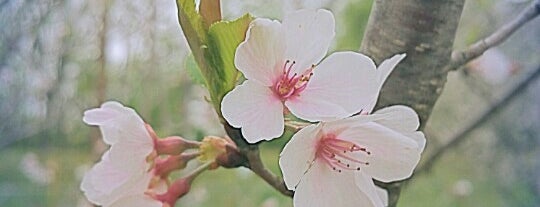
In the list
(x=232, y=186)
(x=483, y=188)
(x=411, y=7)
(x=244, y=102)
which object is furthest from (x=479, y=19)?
(x=244, y=102)

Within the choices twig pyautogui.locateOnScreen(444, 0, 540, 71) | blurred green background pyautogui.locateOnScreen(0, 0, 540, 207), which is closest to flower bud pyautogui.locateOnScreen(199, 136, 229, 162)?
twig pyautogui.locateOnScreen(444, 0, 540, 71)

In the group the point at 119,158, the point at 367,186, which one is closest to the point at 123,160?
the point at 119,158

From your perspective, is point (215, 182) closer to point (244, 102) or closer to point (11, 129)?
point (11, 129)

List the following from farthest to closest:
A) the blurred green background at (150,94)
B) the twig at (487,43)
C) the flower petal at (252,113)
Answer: the blurred green background at (150,94) → the twig at (487,43) → the flower petal at (252,113)

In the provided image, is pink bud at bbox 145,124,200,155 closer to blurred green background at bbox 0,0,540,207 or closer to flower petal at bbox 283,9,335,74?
flower petal at bbox 283,9,335,74

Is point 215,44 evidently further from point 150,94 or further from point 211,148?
point 150,94

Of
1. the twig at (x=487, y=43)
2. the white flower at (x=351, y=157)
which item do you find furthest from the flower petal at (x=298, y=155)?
the twig at (x=487, y=43)

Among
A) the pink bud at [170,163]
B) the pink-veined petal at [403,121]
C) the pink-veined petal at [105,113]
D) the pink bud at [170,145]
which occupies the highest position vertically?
the pink-veined petal at [105,113]

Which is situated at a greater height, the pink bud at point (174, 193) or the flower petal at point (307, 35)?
the flower petal at point (307, 35)

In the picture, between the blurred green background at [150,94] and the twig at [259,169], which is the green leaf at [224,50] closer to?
the twig at [259,169]
